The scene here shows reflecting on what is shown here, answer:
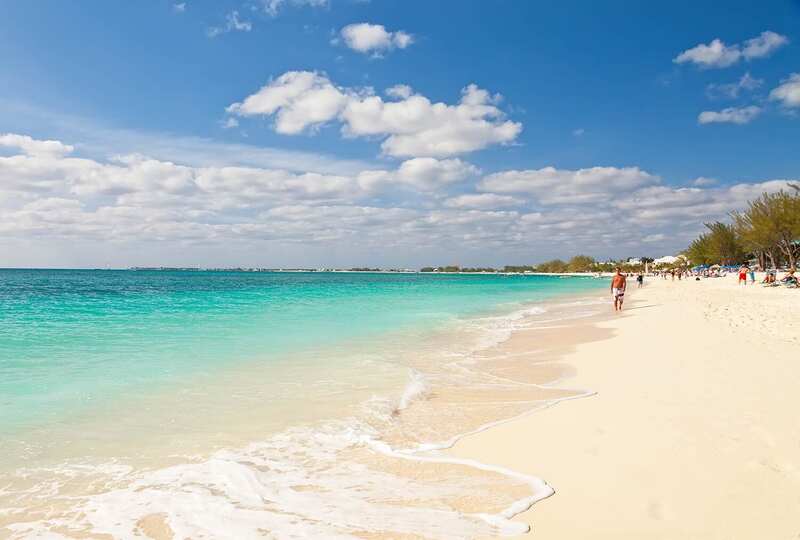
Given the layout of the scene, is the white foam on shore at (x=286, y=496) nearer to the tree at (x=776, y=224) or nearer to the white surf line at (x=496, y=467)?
the white surf line at (x=496, y=467)

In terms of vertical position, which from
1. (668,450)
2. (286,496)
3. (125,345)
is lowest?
(125,345)

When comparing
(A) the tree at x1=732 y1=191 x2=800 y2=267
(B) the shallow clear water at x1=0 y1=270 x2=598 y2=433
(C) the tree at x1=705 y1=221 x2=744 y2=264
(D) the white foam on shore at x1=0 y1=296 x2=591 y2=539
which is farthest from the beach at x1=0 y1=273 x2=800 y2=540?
(C) the tree at x1=705 y1=221 x2=744 y2=264

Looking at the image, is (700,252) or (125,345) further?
(700,252)

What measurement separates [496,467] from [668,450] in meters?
1.72

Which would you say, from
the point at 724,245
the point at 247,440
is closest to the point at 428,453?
the point at 247,440

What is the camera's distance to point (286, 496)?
3.90 metres

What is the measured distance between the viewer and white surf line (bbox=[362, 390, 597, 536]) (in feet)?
10.9

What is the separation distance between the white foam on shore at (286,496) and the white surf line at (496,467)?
10mm

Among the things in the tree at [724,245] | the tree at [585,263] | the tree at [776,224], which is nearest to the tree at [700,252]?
the tree at [724,245]

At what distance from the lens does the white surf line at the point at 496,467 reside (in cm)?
332

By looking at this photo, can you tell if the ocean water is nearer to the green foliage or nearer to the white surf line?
the white surf line

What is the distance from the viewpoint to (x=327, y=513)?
11.7 ft

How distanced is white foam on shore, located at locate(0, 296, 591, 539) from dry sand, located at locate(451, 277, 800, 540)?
1.26 feet

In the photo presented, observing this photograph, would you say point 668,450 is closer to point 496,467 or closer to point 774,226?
point 496,467
